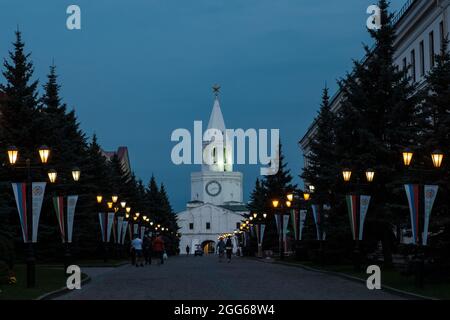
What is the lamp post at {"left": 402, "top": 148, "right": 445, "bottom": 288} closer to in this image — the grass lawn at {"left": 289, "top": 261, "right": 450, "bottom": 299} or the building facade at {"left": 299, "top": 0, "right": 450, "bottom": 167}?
the grass lawn at {"left": 289, "top": 261, "right": 450, "bottom": 299}

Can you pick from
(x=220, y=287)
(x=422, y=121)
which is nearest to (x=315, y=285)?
(x=220, y=287)

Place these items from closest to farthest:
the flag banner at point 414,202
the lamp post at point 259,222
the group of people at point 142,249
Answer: the flag banner at point 414,202 → the group of people at point 142,249 → the lamp post at point 259,222

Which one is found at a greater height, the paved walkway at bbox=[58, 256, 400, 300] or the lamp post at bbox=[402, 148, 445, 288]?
the lamp post at bbox=[402, 148, 445, 288]

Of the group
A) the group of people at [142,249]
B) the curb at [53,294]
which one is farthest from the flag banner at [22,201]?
the group of people at [142,249]

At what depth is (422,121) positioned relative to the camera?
93.6 ft

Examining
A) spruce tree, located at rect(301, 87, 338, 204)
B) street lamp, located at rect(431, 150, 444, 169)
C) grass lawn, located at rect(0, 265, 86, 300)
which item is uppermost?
spruce tree, located at rect(301, 87, 338, 204)

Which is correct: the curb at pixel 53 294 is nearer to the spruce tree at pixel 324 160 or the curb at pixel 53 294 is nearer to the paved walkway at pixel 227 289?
the paved walkway at pixel 227 289

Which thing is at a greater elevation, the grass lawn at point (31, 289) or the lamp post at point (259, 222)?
the lamp post at point (259, 222)

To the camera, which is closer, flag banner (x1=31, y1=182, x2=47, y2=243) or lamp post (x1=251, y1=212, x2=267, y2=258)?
flag banner (x1=31, y1=182, x2=47, y2=243)

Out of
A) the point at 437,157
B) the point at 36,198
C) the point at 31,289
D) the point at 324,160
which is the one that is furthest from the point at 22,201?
the point at 324,160

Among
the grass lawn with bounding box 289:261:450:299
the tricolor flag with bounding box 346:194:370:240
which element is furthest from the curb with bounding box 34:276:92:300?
the tricolor flag with bounding box 346:194:370:240

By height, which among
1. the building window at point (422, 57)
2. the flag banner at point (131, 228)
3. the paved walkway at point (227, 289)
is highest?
the building window at point (422, 57)

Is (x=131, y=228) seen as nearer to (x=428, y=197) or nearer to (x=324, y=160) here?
(x=324, y=160)
